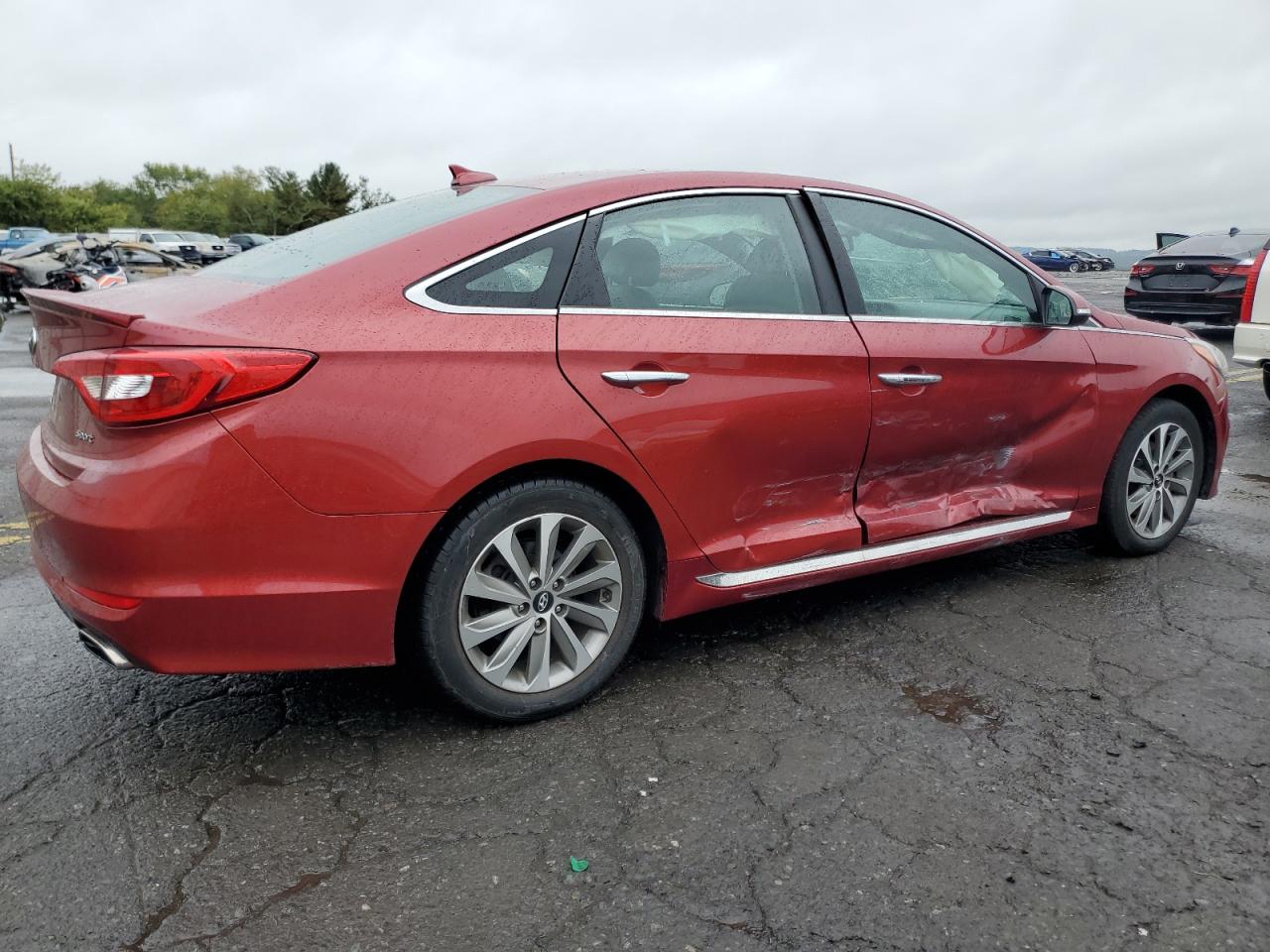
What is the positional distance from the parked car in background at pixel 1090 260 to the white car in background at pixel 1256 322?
58.3 metres

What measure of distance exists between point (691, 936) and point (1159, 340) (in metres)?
3.50

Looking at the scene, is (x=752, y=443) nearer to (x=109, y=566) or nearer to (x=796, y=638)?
(x=796, y=638)

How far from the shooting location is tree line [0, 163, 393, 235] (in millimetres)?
69688

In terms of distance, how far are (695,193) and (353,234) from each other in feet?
3.45

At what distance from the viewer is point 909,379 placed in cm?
367

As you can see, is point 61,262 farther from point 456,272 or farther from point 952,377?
point 952,377

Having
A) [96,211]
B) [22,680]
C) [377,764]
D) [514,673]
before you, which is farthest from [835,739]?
[96,211]

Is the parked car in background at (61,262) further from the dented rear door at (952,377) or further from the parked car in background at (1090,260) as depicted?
the parked car in background at (1090,260)

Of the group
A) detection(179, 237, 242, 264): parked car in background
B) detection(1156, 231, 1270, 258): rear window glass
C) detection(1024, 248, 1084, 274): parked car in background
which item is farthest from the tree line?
detection(1156, 231, 1270, 258): rear window glass

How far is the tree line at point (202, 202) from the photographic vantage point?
2744 inches

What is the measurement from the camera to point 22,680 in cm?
338

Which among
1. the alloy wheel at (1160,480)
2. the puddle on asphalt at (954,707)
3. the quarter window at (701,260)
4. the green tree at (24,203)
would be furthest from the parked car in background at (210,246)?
→ the puddle on asphalt at (954,707)

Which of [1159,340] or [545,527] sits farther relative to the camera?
[1159,340]

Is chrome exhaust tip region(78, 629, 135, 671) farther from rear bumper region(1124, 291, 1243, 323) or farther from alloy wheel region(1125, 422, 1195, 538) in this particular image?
rear bumper region(1124, 291, 1243, 323)
